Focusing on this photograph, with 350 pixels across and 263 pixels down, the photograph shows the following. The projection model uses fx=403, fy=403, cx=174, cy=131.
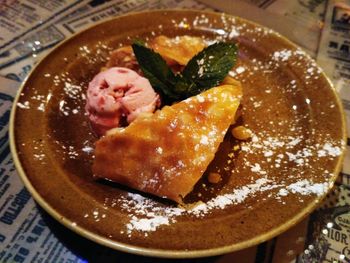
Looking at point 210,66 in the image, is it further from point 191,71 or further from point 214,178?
point 214,178

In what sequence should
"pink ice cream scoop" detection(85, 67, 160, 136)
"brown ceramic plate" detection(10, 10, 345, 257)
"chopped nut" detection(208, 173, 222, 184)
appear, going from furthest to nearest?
"pink ice cream scoop" detection(85, 67, 160, 136) < "chopped nut" detection(208, 173, 222, 184) < "brown ceramic plate" detection(10, 10, 345, 257)

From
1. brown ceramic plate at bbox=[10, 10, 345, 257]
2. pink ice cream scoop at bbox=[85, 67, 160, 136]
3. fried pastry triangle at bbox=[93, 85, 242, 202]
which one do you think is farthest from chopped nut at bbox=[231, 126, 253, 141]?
pink ice cream scoop at bbox=[85, 67, 160, 136]

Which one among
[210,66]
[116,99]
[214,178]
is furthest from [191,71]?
[214,178]

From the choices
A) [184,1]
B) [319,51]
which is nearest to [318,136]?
[319,51]

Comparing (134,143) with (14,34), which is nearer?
(134,143)

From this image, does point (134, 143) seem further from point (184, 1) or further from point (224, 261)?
point (184, 1)

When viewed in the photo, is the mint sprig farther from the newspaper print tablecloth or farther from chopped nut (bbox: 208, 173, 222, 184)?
the newspaper print tablecloth
